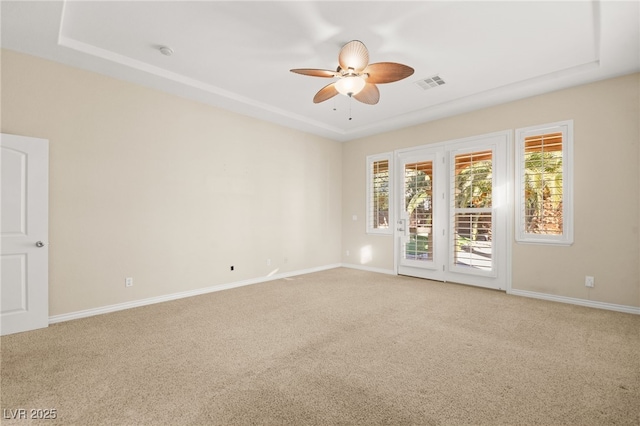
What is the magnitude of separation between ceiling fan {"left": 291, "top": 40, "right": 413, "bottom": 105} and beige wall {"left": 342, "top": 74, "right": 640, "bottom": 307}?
8.90 feet

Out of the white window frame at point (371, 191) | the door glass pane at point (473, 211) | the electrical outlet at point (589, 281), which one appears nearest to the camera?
the electrical outlet at point (589, 281)

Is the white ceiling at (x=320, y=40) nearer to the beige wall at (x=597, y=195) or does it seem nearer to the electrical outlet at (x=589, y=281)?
the beige wall at (x=597, y=195)

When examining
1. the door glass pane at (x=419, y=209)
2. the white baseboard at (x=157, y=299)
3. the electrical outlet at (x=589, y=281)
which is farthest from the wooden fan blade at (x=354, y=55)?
the electrical outlet at (x=589, y=281)

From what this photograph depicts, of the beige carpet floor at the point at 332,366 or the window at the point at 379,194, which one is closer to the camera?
the beige carpet floor at the point at 332,366

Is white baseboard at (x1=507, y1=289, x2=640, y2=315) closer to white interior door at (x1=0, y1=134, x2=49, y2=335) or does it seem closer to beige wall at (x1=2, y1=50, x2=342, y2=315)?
beige wall at (x1=2, y1=50, x2=342, y2=315)

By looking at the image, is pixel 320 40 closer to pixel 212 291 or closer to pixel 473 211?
pixel 473 211

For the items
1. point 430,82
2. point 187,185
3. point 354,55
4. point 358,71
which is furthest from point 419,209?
point 187,185

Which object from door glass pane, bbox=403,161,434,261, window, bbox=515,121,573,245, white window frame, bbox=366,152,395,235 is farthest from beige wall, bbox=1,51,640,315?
white window frame, bbox=366,152,395,235

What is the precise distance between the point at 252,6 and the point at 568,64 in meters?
3.75

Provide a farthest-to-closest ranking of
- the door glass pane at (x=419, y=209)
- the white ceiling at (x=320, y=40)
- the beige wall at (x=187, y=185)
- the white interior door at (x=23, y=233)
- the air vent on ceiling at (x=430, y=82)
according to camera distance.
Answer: the door glass pane at (x=419, y=209) → the air vent on ceiling at (x=430, y=82) → the beige wall at (x=187, y=185) → the white interior door at (x=23, y=233) → the white ceiling at (x=320, y=40)

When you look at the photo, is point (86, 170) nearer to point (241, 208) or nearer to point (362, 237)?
point (241, 208)

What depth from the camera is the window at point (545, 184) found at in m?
4.04

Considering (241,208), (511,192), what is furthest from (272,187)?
(511,192)

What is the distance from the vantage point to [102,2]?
8.38ft
